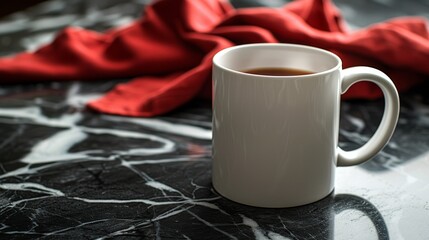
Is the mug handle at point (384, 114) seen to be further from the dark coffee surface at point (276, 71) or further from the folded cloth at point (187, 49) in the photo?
the folded cloth at point (187, 49)

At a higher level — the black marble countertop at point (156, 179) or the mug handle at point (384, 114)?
the mug handle at point (384, 114)

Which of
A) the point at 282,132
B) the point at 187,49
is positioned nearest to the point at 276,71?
the point at 282,132

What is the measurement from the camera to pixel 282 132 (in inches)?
22.8

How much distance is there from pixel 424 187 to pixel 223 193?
204 millimetres

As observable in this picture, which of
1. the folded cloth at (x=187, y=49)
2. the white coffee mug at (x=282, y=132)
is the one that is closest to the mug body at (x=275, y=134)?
the white coffee mug at (x=282, y=132)

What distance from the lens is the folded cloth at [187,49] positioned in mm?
887

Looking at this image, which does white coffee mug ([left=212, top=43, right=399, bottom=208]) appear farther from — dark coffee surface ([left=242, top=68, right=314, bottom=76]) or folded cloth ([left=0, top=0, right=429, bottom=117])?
folded cloth ([left=0, top=0, right=429, bottom=117])

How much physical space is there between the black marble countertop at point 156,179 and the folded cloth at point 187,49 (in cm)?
3

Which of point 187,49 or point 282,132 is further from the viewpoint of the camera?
point 187,49

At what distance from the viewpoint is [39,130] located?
2.67 ft

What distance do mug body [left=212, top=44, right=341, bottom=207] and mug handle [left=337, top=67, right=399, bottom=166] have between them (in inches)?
0.7

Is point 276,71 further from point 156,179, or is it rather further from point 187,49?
point 187,49

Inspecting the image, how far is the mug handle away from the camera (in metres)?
0.61

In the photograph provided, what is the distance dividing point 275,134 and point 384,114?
13cm
